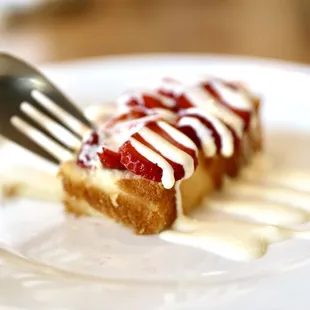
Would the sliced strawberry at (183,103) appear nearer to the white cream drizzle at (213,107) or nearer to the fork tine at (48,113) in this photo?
the white cream drizzle at (213,107)

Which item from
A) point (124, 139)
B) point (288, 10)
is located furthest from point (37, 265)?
point (288, 10)

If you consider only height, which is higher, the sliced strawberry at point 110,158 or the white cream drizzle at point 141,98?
the white cream drizzle at point 141,98

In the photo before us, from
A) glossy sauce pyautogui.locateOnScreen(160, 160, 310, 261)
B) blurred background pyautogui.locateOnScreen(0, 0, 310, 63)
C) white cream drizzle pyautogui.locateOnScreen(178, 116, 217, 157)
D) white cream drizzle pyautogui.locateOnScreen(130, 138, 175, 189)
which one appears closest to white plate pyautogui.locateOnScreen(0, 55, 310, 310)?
glossy sauce pyautogui.locateOnScreen(160, 160, 310, 261)

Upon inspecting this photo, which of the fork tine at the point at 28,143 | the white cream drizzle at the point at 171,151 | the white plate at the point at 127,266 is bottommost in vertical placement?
the white plate at the point at 127,266

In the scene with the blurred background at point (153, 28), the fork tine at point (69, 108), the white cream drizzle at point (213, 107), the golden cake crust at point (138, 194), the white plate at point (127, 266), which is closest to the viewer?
the white plate at point (127, 266)

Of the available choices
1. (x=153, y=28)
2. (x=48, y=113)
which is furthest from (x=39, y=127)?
(x=153, y=28)

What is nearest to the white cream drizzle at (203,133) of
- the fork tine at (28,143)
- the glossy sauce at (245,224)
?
the glossy sauce at (245,224)

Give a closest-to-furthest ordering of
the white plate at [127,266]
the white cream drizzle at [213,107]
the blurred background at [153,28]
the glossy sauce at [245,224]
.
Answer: the white plate at [127,266], the glossy sauce at [245,224], the white cream drizzle at [213,107], the blurred background at [153,28]

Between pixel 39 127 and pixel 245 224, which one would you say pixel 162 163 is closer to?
pixel 245 224
